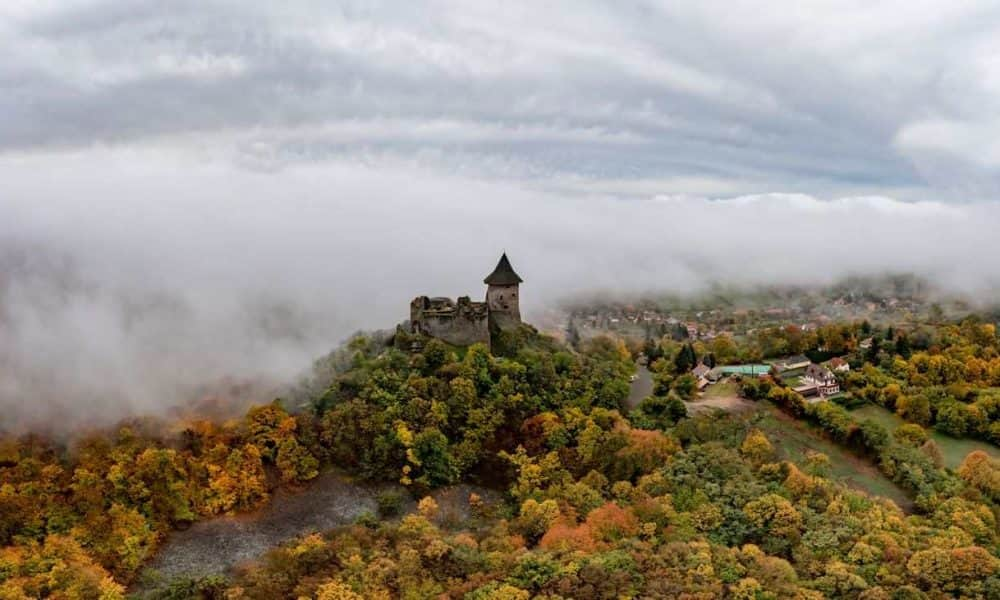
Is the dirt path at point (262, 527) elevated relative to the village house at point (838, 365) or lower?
lower

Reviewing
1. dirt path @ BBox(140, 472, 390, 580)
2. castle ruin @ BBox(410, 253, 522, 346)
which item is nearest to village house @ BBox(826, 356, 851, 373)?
castle ruin @ BBox(410, 253, 522, 346)

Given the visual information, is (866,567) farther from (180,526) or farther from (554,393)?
(180,526)

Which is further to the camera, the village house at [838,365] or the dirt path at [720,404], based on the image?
the village house at [838,365]

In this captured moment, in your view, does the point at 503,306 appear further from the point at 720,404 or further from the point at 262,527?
the point at 262,527

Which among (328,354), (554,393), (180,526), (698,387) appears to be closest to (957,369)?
(698,387)

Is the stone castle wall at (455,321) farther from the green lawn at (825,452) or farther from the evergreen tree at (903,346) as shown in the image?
the evergreen tree at (903,346)

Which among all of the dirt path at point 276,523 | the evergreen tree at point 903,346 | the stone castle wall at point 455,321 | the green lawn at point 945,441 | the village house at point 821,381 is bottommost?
the green lawn at point 945,441

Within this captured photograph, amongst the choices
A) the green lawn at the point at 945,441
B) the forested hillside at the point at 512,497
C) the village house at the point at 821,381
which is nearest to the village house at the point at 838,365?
the village house at the point at 821,381
